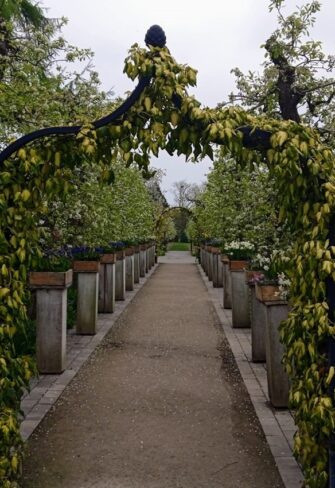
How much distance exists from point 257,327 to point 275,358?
6.03ft

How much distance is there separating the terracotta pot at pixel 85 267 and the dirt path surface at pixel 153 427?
4.25 feet

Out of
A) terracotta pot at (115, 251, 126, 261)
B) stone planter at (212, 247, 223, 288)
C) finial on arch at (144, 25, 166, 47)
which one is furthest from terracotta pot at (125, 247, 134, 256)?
finial on arch at (144, 25, 166, 47)

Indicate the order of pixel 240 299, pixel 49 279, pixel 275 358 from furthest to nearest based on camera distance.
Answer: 1. pixel 240 299
2. pixel 49 279
3. pixel 275 358

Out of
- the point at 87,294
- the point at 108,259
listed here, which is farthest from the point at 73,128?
the point at 108,259

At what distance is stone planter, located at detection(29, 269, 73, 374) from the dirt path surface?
42cm

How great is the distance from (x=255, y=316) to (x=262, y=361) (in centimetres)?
72

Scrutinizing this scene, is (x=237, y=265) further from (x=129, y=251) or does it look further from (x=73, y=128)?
(x=73, y=128)

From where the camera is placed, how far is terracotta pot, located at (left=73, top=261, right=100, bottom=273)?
9.05 m

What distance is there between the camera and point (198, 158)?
350 cm

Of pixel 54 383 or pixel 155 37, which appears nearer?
pixel 155 37

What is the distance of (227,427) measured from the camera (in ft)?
16.3

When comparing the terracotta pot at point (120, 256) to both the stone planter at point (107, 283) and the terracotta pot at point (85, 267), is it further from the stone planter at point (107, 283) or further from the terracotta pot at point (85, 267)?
the terracotta pot at point (85, 267)

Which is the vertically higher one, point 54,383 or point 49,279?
point 49,279

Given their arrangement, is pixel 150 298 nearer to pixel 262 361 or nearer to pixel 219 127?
pixel 262 361
